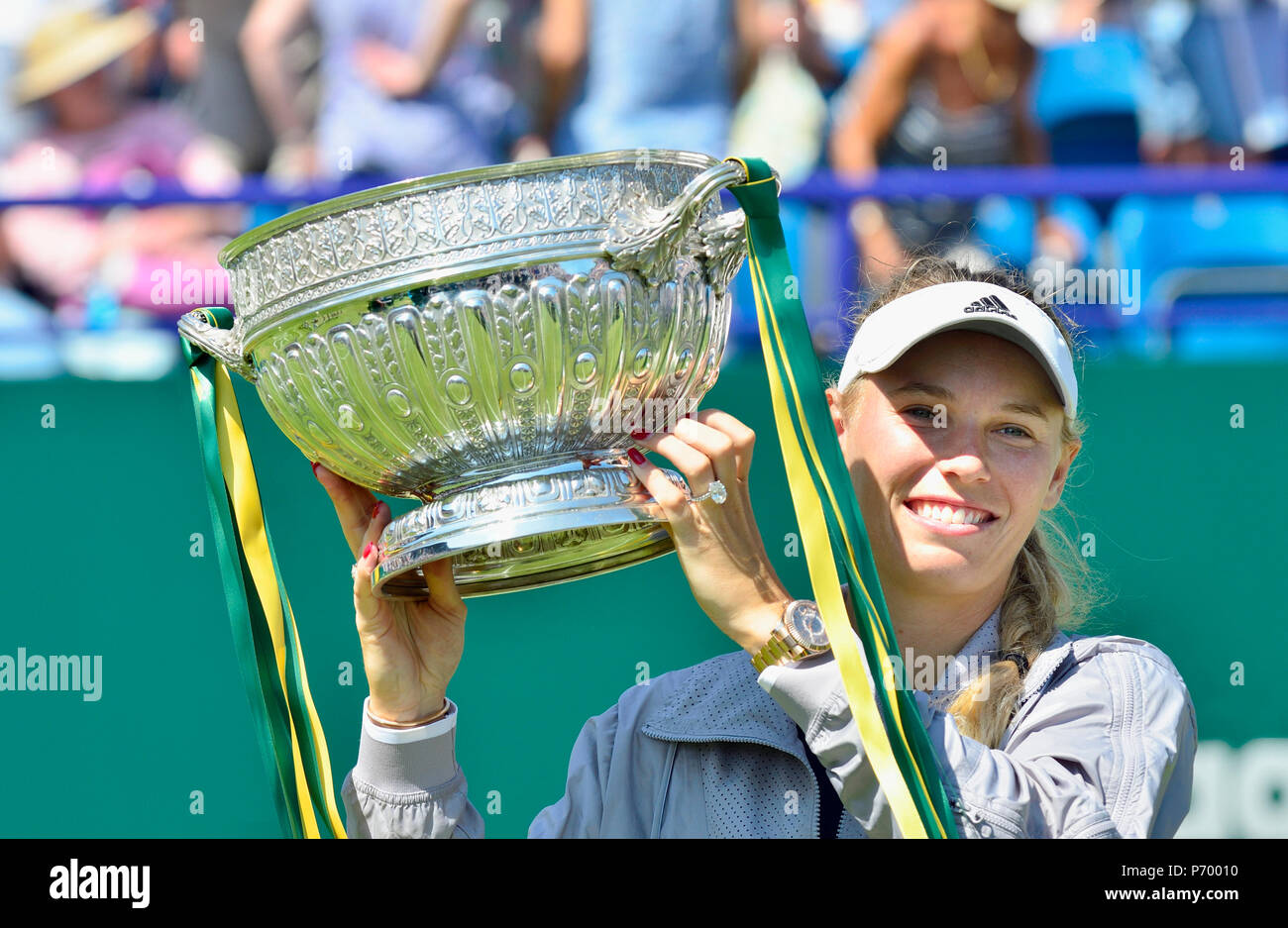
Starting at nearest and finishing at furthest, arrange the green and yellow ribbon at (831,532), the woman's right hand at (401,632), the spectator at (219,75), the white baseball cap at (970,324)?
A: the green and yellow ribbon at (831,532)
the white baseball cap at (970,324)
the woman's right hand at (401,632)
the spectator at (219,75)

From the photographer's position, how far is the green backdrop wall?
2.11 m

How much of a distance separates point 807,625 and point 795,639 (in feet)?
0.05

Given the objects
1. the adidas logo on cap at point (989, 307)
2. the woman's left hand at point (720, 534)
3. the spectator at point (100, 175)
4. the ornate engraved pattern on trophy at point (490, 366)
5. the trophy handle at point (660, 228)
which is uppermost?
the spectator at point (100, 175)

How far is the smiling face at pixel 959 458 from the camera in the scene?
4.10 feet

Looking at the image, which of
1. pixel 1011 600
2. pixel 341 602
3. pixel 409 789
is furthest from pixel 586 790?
pixel 341 602

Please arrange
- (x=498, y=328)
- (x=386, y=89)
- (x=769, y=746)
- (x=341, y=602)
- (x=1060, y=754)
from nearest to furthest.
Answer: (x=498, y=328)
(x=1060, y=754)
(x=769, y=746)
(x=341, y=602)
(x=386, y=89)

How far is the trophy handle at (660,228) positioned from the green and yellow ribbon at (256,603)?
467 mm

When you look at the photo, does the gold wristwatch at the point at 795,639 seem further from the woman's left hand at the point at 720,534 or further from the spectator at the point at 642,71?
the spectator at the point at 642,71

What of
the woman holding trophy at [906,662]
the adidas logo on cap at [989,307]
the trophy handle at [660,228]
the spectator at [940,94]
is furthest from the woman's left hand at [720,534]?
the spectator at [940,94]

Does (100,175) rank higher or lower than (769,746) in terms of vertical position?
higher

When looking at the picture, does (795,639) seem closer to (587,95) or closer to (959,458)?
(959,458)

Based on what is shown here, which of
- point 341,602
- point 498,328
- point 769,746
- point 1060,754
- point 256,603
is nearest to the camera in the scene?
point 498,328

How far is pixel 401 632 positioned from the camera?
1.33m
